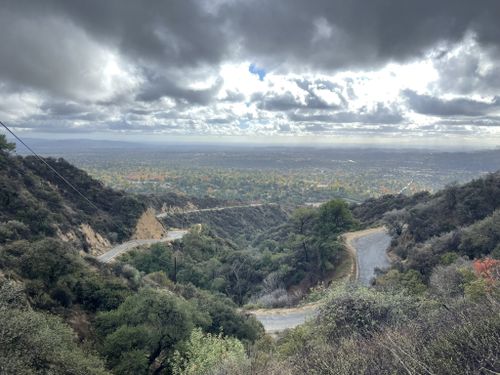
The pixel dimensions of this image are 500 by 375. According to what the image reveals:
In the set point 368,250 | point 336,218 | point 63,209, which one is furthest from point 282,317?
point 63,209

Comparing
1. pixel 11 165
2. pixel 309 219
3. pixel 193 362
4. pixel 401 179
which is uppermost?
pixel 11 165

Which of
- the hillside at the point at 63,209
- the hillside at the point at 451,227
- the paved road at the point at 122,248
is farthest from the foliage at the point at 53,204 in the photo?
the hillside at the point at 451,227

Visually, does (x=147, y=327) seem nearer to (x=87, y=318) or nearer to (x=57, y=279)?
(x=87, y=318)

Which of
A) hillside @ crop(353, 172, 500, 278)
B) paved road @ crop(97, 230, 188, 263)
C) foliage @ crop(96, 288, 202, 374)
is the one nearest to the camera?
foliage @ crop(96, 288, 202, 374)

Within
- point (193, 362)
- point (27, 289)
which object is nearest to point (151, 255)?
point (27, 289)

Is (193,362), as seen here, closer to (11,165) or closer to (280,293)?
(280,293)

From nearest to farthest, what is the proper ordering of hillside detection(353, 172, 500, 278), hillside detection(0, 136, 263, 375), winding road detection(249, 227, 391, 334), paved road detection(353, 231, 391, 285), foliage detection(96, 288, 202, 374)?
hillside detection(0, 136, 263, 375)
foliage detection(96, 288, 202, 374)
winding road detection(249, 227, 391, 334)
hillside detection(353, 172, 500, 278)
paved road detection(353, 231, 391, 285)

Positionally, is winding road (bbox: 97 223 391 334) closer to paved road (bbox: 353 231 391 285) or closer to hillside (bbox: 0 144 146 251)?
paved road (bbox: 353 231 391 285)

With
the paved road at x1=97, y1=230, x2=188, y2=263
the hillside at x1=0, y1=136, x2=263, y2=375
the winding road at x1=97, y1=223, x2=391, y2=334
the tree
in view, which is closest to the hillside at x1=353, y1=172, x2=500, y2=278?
the winding road at x1=97, y1=223, x2=391, y2=334
